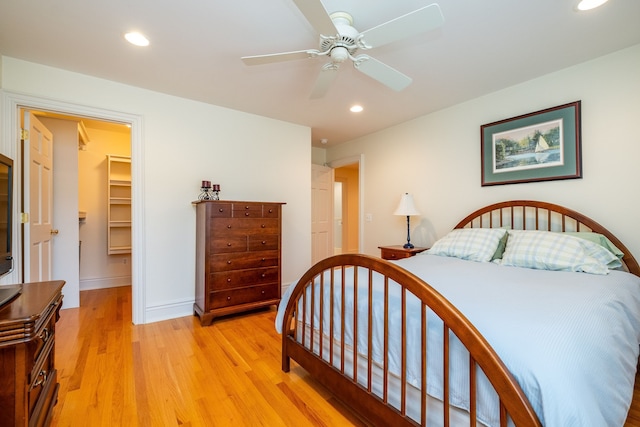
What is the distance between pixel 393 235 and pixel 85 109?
3.55m

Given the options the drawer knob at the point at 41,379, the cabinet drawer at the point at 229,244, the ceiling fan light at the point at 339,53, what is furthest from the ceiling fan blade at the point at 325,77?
the drawer knob at the point at 41,379

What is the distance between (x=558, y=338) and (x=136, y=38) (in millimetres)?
2810

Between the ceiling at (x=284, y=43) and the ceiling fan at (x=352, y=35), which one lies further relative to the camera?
the ceiling at (x=284, y=43)

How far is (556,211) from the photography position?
244 centimetres

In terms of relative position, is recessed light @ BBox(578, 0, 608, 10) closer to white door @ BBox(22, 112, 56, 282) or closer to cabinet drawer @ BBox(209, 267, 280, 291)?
cabinet drawer @ BBox(209, 267, 280, 291)

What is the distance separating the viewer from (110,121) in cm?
272

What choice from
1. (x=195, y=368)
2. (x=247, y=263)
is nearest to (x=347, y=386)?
(x=195, y=368)

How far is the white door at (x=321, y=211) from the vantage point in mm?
4879

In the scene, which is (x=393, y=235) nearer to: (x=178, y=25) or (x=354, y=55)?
(x=354, y=55)

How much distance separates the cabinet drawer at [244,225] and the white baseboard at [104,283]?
8.49 feet

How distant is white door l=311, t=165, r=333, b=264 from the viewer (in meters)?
4.88

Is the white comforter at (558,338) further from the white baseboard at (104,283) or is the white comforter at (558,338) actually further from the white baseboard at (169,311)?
the white baseboard at (104,283)

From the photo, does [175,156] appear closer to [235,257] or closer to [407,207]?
[235,257]

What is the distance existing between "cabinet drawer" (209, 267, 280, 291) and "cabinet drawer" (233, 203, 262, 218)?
1.85 ft
